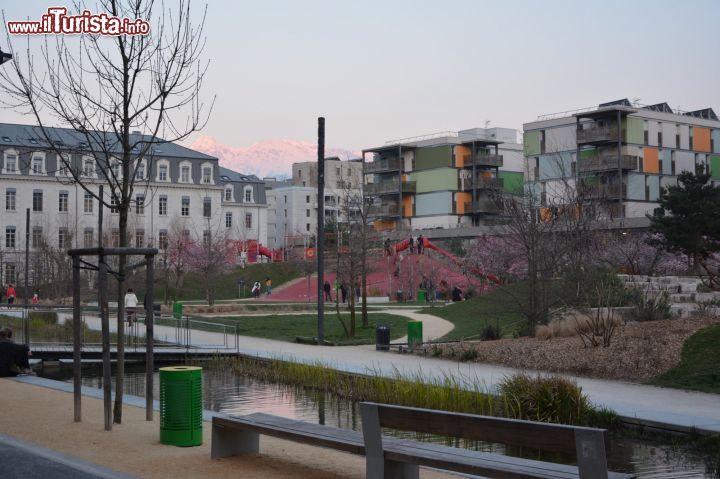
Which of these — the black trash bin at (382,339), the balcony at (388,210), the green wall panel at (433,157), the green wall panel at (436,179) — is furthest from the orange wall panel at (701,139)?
the black trash bin at (382,339)

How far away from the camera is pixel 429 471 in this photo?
372 inches

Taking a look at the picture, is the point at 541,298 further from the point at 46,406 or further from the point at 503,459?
the point at 503,459

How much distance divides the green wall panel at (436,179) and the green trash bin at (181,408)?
81.8m

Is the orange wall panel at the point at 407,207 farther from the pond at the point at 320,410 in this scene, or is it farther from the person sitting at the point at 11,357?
the person sitting at the point at 11,357

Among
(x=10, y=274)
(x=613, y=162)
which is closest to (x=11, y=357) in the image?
(x=613, y=162)

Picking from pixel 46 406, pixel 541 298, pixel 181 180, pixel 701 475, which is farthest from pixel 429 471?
pixel 181 180

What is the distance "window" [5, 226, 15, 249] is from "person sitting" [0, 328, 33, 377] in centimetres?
7013

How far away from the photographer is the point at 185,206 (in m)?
95.4

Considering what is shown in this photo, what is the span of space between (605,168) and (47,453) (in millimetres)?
67251

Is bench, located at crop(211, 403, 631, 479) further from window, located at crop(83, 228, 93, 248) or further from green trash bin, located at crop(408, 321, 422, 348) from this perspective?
window, located at crop(83, 228, 93, 248)

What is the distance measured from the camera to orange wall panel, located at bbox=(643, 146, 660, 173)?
76500mm

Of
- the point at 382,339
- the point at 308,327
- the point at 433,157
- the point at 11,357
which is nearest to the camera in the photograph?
the point at 11,357

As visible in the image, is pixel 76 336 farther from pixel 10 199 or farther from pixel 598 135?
pixel 10 199

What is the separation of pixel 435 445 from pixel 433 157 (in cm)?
8597
